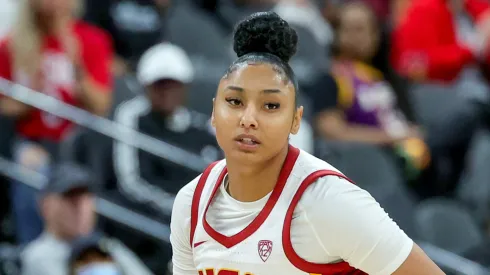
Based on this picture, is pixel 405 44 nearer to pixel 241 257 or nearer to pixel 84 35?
pixel 84 35

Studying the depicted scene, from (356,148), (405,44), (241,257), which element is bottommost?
(241,257)

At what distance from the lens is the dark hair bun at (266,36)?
2.33 meters

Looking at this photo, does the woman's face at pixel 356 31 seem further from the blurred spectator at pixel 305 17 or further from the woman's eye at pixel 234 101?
the woman's eye at pixel 234 101

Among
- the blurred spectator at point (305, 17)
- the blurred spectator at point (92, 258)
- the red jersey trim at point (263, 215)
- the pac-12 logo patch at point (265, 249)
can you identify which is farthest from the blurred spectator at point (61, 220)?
the blurred spectator at point (305, 17)

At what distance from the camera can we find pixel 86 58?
570 centimetres

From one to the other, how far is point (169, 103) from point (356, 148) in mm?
1229

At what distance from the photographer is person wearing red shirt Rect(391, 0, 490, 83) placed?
23.4 feet

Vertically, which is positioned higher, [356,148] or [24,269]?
[356,148]

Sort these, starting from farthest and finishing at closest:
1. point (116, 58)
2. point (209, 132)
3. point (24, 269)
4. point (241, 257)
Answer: point (116, 58), point (209, 132), point (24, 269), point (241, 257)

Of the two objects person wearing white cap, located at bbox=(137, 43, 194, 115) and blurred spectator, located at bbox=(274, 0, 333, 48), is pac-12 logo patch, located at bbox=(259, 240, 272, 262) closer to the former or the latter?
person wearing white cap, located at bbox=(137, 43, 194, 115)

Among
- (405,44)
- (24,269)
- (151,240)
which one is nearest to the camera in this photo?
(24,269)

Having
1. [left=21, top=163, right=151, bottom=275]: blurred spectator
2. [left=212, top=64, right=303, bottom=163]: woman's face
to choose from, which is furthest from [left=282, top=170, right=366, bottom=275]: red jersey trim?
[left=21, top=163, right=151, bottom=275]: blurred spectator

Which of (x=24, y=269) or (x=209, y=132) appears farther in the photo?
(x=209, y=132)

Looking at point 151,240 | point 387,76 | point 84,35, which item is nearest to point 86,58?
point 84,35
